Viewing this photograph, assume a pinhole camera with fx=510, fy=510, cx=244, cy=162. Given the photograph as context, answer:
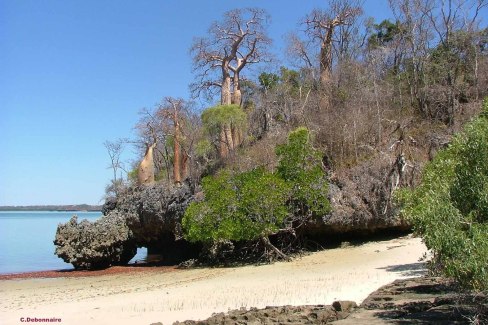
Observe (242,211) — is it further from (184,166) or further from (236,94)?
(236,94)

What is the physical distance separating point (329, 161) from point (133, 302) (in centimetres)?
1338

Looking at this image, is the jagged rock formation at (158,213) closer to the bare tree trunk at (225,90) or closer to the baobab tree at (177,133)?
the baobab tree at (177,133)

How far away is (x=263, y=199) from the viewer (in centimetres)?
1928

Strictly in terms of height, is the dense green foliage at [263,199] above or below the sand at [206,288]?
above

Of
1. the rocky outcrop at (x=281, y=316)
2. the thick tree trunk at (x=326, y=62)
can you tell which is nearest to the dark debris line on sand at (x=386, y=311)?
the rocky outcrop at (x=281, y=316)

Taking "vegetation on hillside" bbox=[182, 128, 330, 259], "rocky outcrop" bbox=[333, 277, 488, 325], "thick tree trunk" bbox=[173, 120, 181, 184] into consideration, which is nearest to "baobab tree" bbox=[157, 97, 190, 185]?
"thick tree trunk" bbox=[173, 120, 181, 184]

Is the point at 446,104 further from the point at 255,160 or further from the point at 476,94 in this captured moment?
the point at 255,160

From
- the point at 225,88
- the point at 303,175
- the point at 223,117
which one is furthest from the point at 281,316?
the point at 225,88

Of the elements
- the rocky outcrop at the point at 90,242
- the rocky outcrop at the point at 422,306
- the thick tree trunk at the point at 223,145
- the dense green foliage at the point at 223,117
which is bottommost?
the rocky outcrop at the point at 422,306

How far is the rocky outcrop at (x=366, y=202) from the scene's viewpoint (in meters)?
21.3

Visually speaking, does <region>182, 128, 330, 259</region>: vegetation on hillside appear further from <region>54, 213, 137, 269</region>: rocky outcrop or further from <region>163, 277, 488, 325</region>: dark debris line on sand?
<region>163, 277, 488, 325</region>: dark debris line on sand

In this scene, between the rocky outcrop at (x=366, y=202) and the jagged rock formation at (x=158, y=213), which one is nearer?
the rocky outcrop at (x=366, y=202)

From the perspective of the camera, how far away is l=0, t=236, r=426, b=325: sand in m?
11.6

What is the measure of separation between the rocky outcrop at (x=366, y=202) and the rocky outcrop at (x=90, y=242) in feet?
31.9
